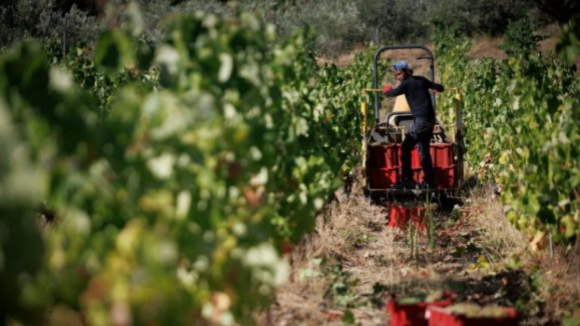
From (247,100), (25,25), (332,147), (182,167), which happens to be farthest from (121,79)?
(25,25)

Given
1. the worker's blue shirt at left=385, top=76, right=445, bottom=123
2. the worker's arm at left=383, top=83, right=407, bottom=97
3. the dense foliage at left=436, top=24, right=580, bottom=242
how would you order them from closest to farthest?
the dense foliage at left=436, top=24, right=580, bottom=242 → the worker's arm at left=383, top=83, right=407, bottom=97 → the worker's blue shirt at left=385, top=76, right=445, bottom=123

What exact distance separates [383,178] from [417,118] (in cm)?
93

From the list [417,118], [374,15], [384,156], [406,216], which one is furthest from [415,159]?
[374,15]

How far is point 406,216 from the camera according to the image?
8430mm

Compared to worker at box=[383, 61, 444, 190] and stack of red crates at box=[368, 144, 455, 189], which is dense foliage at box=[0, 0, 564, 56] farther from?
worker at box=[383, 61, 444, 190]

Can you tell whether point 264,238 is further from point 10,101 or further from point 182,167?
point 10,101

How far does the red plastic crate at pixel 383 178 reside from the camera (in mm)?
9422

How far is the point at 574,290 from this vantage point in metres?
5.41

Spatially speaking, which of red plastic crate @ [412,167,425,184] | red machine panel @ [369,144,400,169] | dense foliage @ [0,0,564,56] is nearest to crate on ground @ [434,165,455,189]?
red plastic crate @ [412,167,425,184]

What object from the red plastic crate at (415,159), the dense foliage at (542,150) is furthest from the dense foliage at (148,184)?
the red plastic crate at (415,159)

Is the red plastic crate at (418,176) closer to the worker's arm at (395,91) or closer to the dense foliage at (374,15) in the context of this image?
the worker's arm at (395,91)

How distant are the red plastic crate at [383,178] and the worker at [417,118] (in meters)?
0.26

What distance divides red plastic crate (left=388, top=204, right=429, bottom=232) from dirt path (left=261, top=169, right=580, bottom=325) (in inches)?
4.4

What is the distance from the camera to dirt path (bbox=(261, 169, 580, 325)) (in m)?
5.41
